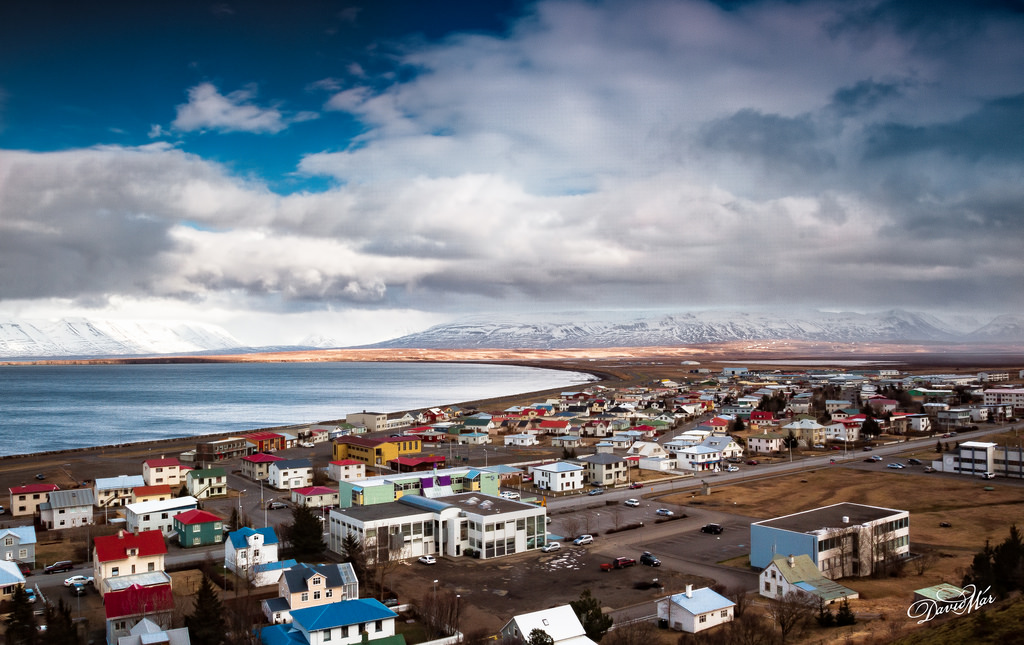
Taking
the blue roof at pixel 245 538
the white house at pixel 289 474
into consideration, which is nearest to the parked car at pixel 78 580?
the blue roof at pixel 245 538

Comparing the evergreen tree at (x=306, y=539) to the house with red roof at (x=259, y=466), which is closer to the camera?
the evergreen tree at (x=306, y=539)

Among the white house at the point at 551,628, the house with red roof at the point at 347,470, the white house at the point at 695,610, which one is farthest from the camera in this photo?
the house with red roof at the point at 347,470

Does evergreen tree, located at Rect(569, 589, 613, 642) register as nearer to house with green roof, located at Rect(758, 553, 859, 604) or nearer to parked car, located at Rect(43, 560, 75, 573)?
house with green roof, located at Rect(758, 553, 859, 604)

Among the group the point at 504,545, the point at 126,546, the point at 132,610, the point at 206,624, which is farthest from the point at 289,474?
the point at 206,624

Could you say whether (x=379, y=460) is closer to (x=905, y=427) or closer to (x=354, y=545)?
(x=354, y=545)

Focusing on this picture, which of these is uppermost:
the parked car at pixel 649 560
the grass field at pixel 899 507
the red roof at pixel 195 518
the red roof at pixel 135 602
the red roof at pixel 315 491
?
the red roof at pixel 135 602

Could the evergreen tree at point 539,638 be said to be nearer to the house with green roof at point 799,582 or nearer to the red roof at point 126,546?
the house with green roof at point 799,582

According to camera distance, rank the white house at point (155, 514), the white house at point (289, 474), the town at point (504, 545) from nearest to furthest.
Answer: the town at point (504, 545), the white house at point (155, 514), the white house at point (289, 474)
